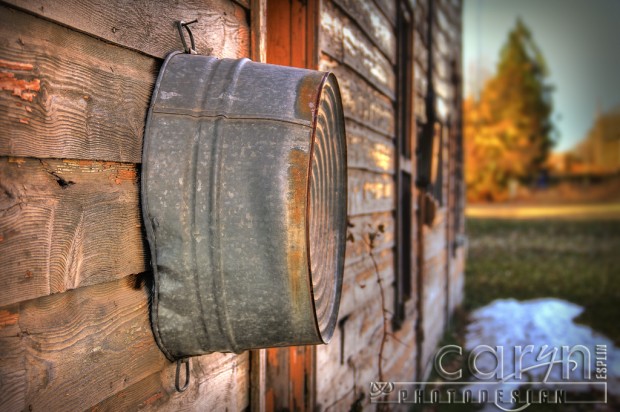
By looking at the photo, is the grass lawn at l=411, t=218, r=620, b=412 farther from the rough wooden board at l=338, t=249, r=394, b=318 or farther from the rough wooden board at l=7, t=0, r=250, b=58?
the rough wooden board at l=7, t=0, r=250, b=58

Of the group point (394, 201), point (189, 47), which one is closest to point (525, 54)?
point (394, 201)

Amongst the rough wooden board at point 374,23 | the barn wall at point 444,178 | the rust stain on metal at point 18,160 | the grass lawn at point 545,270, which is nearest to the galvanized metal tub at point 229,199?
the rust stain on metal at point 18,160

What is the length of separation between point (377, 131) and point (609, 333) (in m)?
5.89

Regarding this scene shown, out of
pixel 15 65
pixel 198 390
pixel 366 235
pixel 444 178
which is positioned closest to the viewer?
pixel 15 65

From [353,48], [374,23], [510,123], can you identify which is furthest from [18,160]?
[510,123]

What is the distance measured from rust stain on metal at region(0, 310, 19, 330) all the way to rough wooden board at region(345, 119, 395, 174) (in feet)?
6.19

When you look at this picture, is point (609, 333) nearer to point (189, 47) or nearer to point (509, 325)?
point (509, 325)

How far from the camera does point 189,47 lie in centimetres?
139

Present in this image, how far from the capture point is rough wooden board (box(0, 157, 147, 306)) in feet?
2.97

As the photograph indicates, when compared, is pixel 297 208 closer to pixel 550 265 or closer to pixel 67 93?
pixel 67 93

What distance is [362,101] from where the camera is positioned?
2.97 metres

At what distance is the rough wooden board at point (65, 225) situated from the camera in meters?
0.91

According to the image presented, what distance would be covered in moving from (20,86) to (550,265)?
46.6 ft

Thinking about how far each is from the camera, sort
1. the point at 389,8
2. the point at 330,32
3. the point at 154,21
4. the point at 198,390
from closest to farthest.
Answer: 1. the point at 154,21
2. the point at 198,390
3. the point at 330,32
4. the point at 389,8
